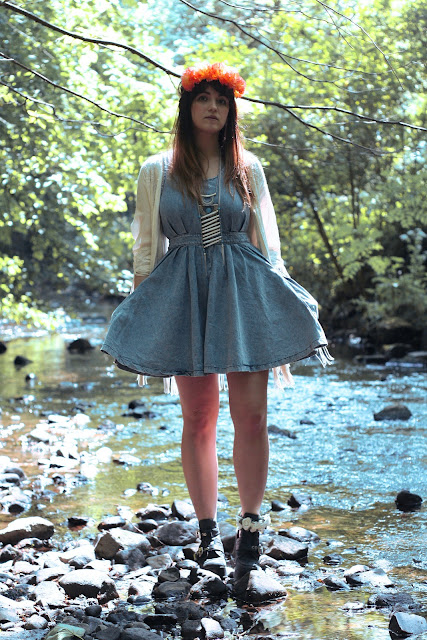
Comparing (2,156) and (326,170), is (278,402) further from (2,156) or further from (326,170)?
(326,170)

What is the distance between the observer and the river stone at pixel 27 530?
3.68 meters

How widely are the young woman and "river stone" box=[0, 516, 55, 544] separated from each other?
84 centimetres

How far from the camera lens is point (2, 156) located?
8445 mm

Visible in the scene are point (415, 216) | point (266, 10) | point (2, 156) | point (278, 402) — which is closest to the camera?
point (266, 10)

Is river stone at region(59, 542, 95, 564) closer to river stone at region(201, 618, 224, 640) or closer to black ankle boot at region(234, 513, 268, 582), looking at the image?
black ankle boot at region(234, 513, 268, 582)

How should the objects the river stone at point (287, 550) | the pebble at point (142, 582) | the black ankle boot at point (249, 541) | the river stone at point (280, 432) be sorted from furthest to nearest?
the river stone at point (280, 432), the river stone at point (287, 550), the black ankle boot at point (249, 541), the pebble at point (142, 582)

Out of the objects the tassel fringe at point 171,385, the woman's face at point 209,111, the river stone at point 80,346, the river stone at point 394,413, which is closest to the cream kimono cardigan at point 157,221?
the woman's face at point 209,111

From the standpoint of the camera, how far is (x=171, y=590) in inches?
117

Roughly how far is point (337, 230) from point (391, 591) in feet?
33.9

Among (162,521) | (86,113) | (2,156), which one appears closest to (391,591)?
(162,521)

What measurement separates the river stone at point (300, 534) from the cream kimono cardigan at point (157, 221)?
69 centimetres

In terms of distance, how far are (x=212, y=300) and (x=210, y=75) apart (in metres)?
0.87

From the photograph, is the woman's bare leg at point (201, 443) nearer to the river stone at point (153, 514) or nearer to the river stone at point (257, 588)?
the river stone at point (257, 588)

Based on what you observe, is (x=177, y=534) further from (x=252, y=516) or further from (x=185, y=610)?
(x=185, y=610)
